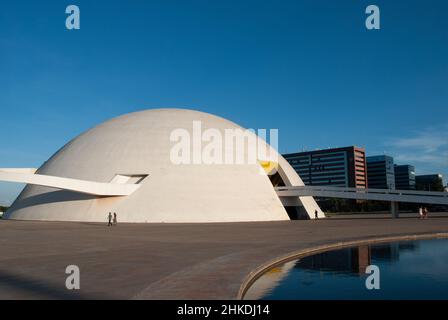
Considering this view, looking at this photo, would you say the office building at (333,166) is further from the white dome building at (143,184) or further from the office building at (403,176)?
the white dome building at (143,184)

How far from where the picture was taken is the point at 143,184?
111 feet

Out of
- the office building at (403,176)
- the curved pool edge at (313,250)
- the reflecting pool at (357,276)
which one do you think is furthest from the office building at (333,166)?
the reflecting pool at (357,276)

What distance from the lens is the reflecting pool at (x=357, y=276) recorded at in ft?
23.9

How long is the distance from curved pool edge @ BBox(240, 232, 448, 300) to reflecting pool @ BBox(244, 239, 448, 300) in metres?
0.15

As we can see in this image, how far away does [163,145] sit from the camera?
36.3 meters

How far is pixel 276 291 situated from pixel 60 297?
12.3 feet

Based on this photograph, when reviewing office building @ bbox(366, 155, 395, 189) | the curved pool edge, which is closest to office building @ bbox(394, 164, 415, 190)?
office building @ bbox(366, 155, 395, 189)

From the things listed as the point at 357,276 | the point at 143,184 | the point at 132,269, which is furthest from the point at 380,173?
the point at 132,269

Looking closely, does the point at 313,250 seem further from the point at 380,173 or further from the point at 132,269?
the point at 380,173

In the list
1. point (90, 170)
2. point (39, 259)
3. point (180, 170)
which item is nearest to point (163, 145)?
point (180, 170)

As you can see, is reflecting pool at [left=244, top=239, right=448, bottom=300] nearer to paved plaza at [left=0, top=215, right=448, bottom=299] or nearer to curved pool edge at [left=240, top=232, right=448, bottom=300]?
curved pool edge at [left=240, top=232, right=448, bottom=300]

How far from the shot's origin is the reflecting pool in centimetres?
729

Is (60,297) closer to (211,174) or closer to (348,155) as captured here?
(211,174)

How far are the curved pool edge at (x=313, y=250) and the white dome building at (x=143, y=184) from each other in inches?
690
